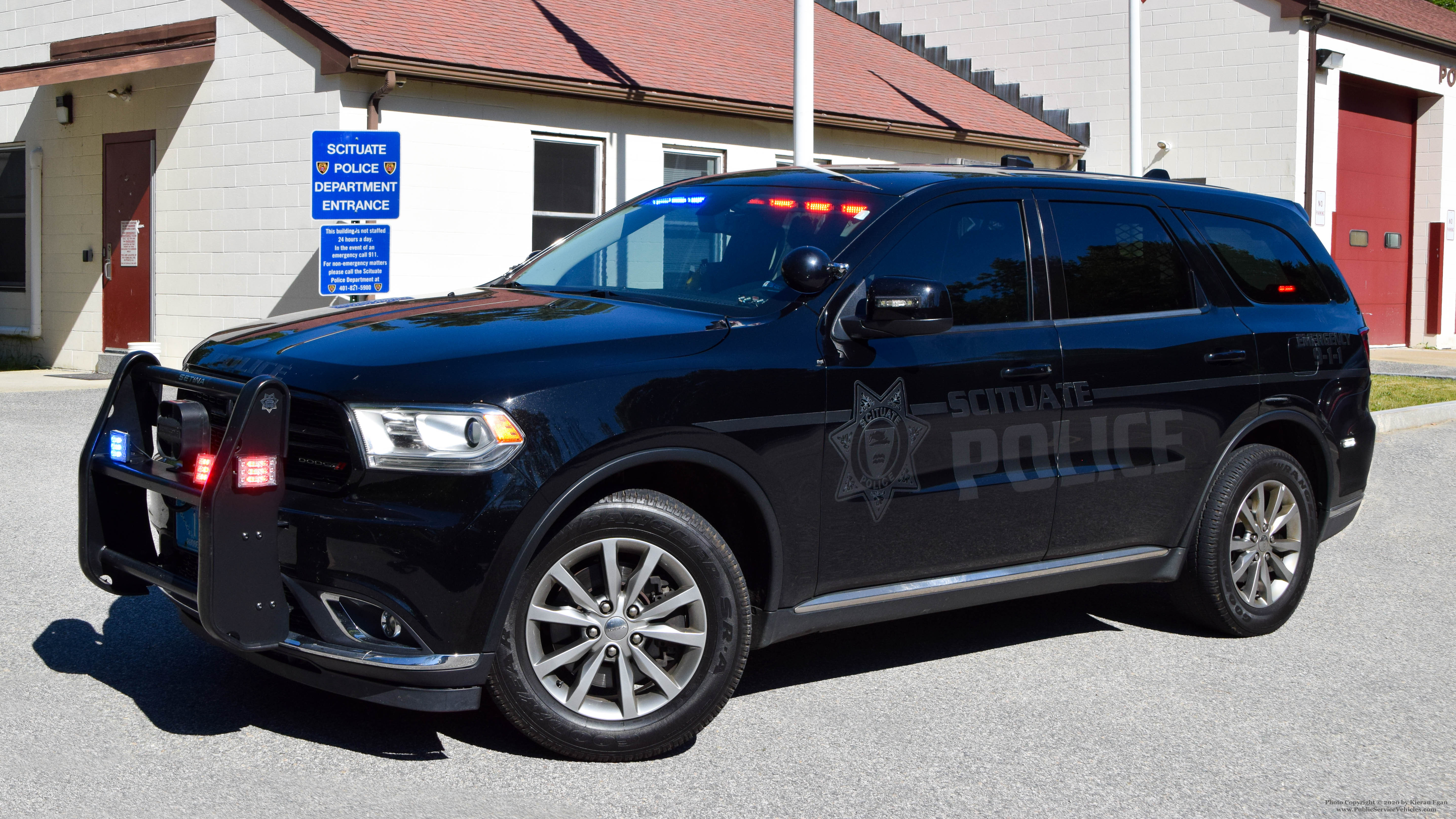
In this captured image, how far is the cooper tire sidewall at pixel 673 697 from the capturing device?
398cm

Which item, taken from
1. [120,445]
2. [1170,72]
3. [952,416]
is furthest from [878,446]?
[1170,72]

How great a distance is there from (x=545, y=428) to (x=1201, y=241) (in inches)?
126

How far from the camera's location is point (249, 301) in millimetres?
14367

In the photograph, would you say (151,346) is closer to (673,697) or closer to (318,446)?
(318,446)

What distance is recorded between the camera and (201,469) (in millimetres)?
4027

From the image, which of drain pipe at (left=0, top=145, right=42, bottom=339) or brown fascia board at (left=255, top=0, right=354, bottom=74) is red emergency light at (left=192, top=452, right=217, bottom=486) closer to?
brown fascia board at (left=255, top=0, right=354, bottom=74)

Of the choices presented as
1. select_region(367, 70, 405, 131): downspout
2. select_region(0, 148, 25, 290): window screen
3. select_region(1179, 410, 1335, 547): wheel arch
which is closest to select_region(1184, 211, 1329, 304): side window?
select_region(1179, 410, 1335, 547): wheel arch

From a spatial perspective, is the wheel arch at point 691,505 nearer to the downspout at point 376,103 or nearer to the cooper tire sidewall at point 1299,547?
the cooper tire sidewall at point 1299,547

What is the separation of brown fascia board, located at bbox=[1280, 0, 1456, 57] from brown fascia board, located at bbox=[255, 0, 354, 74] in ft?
46.9

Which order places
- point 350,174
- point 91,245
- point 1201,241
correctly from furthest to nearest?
point 91,245 → point 350,174 → point 1201,241

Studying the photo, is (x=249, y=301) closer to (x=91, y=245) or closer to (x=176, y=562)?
(x=91, y=245)

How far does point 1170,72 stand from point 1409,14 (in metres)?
6.07

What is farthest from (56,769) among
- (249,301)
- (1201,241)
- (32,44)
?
(32,44)

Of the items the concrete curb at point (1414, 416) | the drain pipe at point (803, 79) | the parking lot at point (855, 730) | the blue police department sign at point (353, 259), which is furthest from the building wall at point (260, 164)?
the parking lot at point (855, 730)
